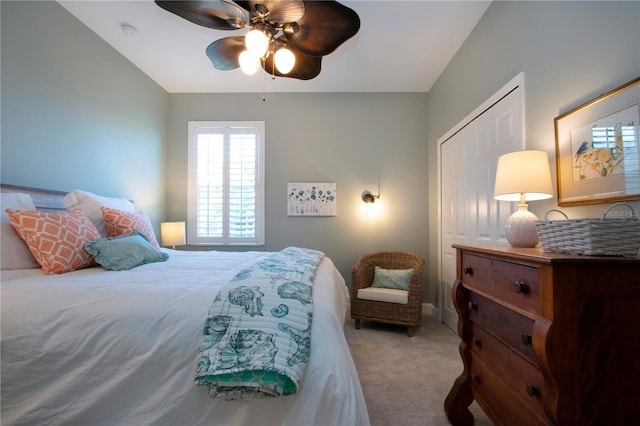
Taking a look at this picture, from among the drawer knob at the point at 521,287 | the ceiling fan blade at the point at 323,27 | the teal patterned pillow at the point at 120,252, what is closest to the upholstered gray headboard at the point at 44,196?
the teal patterned pillow at the point at 120,252

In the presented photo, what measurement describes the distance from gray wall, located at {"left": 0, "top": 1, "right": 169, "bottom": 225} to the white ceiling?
0.24 meters

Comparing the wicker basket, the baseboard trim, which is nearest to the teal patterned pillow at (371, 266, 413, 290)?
the baseboard trim

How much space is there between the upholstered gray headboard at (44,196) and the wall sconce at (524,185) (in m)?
3.03

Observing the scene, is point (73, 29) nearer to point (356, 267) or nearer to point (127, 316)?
point (127, 316)

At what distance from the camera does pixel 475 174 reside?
2414 millimetres

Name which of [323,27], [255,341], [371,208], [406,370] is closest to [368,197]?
[371,208]

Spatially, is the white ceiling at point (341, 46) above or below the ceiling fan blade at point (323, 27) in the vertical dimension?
above

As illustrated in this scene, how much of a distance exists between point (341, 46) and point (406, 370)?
297cm

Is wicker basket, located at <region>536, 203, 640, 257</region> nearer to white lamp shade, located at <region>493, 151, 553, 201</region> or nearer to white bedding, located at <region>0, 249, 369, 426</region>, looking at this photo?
white lamp shade, located at <region>493, 151, 553, 201</region>

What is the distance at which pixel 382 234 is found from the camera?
11.6 feet

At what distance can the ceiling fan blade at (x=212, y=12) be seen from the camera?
1.50 meters

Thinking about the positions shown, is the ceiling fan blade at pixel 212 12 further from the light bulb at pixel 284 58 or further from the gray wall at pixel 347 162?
the gray wall at pixel 347 162

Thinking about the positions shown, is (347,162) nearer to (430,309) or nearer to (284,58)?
(284,58)

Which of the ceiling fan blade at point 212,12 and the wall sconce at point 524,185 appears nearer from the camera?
the wall sconce at point 524,185
